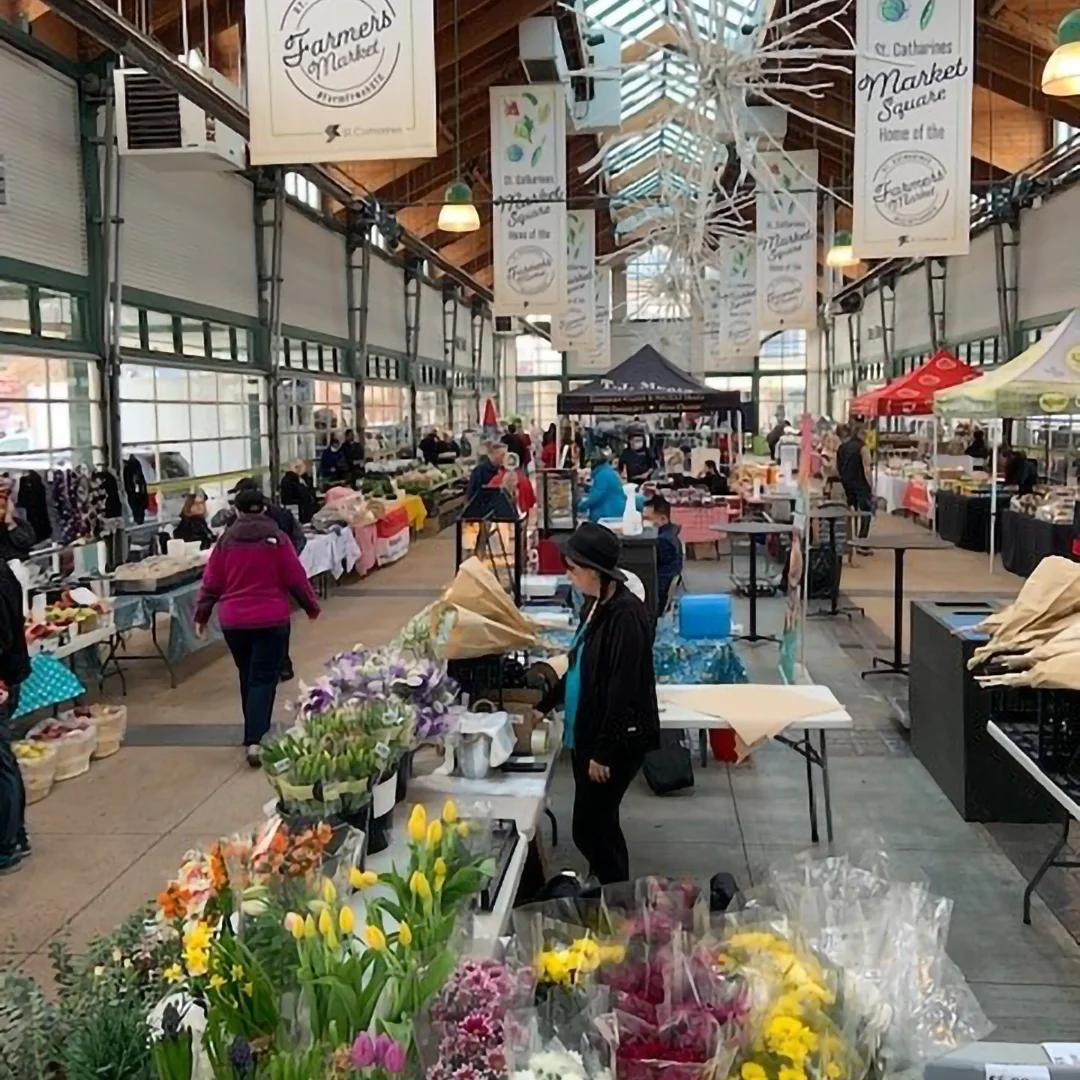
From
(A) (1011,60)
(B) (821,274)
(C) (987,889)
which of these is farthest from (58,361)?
(B) (821,274)

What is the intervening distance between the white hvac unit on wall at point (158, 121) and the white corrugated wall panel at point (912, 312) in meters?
16.9

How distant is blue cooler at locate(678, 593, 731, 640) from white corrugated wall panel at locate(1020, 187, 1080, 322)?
10.5m

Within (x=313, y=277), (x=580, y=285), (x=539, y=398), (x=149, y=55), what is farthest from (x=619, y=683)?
(x=539, y=398)

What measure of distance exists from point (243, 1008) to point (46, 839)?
13.4 feet

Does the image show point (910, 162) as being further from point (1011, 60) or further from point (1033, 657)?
point (1011, 60)

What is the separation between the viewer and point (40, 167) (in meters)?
9.83

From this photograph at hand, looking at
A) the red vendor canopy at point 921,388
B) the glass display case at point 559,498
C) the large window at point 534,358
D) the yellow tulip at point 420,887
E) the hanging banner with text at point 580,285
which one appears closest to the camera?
the yellow tulip at point 420,887

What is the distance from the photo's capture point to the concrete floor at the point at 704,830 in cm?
416

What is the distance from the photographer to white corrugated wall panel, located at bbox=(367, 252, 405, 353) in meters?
22.5

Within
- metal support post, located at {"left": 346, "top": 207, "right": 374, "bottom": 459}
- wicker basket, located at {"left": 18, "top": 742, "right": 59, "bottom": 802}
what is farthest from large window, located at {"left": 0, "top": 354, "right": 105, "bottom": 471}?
metal support post, located at {"left": 346, "top": 207, "right": 374, "bottom": 459}

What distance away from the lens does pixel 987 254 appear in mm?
20109

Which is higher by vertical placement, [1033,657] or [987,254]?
[987,254]

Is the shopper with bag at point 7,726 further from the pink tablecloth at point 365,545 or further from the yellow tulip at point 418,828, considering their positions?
the pink tablecloth at point 365,545

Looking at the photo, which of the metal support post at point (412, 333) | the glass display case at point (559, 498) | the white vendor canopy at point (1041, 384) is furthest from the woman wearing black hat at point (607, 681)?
the metal support post at point (412, 333)
